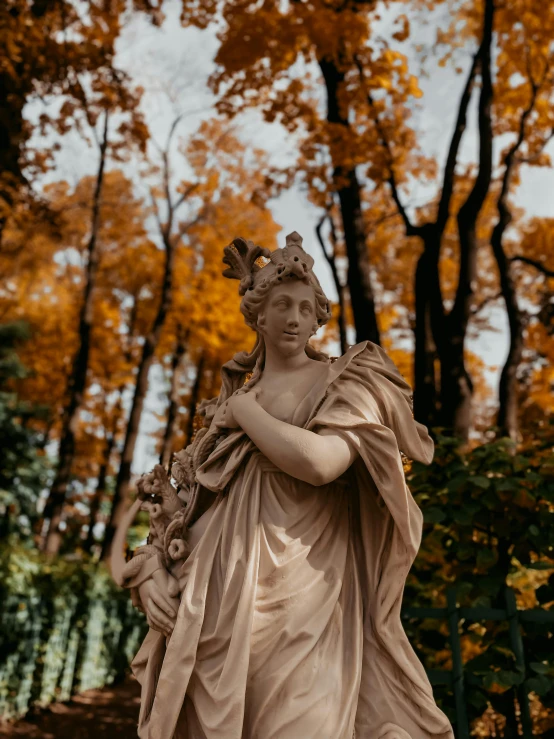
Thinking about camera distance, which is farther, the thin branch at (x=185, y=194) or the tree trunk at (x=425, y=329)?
the thin branch at (x=185, y=194)

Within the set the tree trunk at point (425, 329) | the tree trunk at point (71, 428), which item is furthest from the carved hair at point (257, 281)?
the tree trunk at point (71, 428)

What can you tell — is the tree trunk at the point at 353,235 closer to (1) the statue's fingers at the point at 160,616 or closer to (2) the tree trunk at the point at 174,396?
(1) the statue's fingers at the point at 160,616

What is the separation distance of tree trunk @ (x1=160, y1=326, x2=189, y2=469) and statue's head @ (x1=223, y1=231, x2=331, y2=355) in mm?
8647

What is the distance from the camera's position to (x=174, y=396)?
13.3m

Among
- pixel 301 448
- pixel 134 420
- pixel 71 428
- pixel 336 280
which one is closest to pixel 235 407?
pixel 301 448

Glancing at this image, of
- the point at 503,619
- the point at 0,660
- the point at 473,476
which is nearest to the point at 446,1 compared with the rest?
the point at 473,476

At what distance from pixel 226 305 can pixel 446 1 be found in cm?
749

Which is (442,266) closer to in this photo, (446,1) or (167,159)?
(446,1)

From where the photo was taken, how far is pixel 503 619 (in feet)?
13.1

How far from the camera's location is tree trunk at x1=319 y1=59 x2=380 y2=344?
6.36 m

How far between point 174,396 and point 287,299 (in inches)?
442

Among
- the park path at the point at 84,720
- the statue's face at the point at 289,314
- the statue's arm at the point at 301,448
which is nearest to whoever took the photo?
the statue's arm at the point at 301,448

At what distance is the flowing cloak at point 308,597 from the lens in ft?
6.17

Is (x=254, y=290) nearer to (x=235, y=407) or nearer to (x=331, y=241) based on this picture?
(x=235, y=407)
